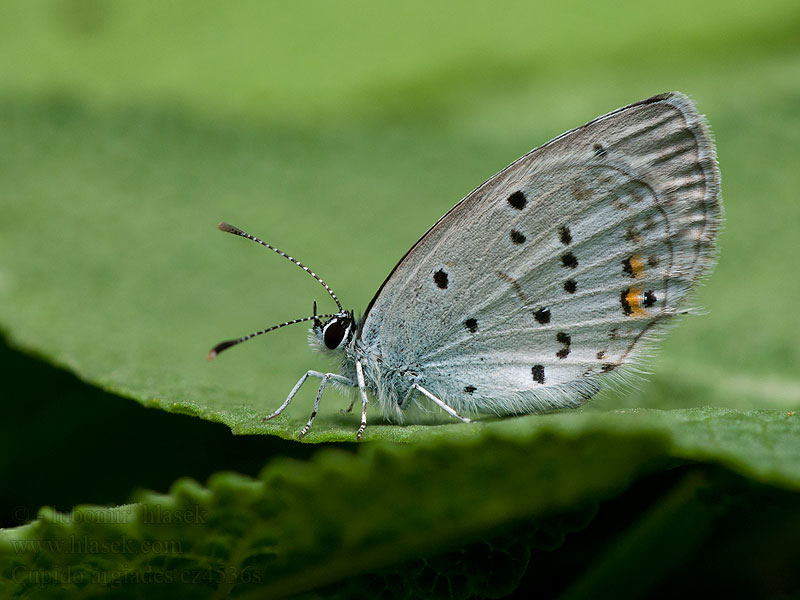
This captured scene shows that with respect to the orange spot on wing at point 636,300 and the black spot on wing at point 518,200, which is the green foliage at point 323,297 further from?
the black spot on wing at point 518,200


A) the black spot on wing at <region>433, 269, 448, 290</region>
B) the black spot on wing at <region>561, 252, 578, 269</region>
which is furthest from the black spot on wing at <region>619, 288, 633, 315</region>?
the black spot on wing at <region>433, 269, 448, 290</region>

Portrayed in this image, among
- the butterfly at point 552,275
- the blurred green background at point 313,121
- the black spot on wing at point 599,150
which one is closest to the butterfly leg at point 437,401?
the butterfly at point 552,275

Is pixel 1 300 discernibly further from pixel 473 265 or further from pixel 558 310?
pixel 558 310

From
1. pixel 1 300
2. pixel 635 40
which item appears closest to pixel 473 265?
pixel 1 300

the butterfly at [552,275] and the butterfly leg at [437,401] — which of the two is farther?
the butterfly leg at [437,401]

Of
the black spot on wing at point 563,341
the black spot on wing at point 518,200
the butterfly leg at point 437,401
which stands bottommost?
the butterfly leg at point 437,401

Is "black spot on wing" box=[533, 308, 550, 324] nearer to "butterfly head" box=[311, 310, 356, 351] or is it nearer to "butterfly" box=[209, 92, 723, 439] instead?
"butterfly" box=[209, 92, 723, 439]
